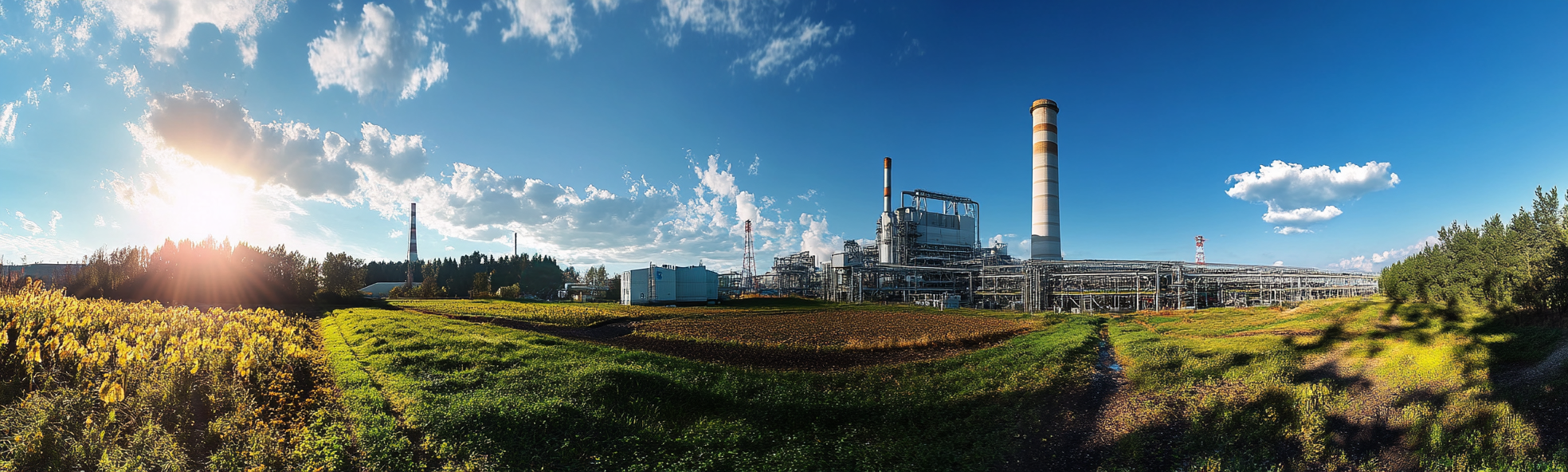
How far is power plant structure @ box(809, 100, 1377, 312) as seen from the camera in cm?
5412

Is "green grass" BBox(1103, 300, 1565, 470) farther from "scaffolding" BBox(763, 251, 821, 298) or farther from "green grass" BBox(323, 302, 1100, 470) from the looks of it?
"scaffolding" BBox(763, 251, 821, 298)

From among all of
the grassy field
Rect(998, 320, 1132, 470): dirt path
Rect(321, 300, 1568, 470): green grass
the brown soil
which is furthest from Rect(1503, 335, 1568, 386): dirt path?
the brown soil

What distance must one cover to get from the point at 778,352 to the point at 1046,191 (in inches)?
2090

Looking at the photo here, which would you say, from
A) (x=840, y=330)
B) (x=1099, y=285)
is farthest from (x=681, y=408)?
(x=1099, y=285)

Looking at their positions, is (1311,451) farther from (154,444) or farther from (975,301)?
(975,301)

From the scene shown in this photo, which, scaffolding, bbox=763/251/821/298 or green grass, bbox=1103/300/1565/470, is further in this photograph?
scaffolding, bbox=763/251/821/298

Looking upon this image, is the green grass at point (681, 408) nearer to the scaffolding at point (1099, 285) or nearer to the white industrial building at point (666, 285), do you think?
the scaffolding at point (1099, 285)

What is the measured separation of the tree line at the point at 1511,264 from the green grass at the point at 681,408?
2195 cm

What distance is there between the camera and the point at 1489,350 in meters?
16.9

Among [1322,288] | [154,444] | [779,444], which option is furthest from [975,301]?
[154,444]

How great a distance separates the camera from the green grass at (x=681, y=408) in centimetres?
992

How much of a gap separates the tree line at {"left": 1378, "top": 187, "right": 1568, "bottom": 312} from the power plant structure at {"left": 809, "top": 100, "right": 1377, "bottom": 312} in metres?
17.8

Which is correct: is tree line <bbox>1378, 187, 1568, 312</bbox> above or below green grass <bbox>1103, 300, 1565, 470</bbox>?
above

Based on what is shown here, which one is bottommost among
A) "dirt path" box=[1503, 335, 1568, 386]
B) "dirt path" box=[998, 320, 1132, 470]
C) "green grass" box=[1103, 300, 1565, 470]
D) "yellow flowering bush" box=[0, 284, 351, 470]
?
"dirt path" box=[998, 320, 1132, 470]
